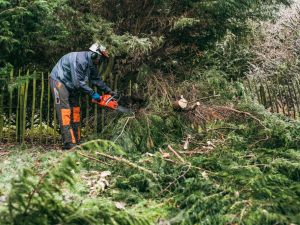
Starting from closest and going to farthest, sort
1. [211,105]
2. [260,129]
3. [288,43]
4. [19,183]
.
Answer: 1. [19,183]
2. [260,129]
3. [211,105]
4. [288,43]

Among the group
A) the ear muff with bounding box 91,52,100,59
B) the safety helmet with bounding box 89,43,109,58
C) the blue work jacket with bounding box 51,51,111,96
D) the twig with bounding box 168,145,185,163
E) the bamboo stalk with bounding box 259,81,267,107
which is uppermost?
the safety helmet with bounding box 89,43,109,58

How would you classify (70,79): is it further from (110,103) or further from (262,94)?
(262,94)

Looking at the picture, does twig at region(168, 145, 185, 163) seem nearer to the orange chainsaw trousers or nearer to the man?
the man

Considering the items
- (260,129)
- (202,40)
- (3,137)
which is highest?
(202,40)

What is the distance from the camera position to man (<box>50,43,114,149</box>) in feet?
25.0

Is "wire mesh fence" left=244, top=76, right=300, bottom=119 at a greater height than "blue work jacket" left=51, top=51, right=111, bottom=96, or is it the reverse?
"blue work jacket" left=51, top=51, right=111, bottom=96

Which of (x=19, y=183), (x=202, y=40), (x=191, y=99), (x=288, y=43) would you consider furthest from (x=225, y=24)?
(x=288, y=43)

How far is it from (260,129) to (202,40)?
3.13 meters

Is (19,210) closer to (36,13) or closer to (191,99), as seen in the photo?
(191,99)

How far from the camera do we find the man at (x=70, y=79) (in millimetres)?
7629

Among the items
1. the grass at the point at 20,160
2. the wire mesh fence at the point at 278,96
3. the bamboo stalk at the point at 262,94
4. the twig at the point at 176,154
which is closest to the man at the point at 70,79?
the grass at the point at 20,160

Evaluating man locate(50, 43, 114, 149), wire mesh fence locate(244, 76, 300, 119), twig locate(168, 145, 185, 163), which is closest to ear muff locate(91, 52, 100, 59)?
man locate(50, 43, 114, 149)

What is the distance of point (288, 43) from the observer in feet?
55.6

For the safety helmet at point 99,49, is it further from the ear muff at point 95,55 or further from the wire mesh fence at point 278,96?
the wire mesh fence at point 278,96
